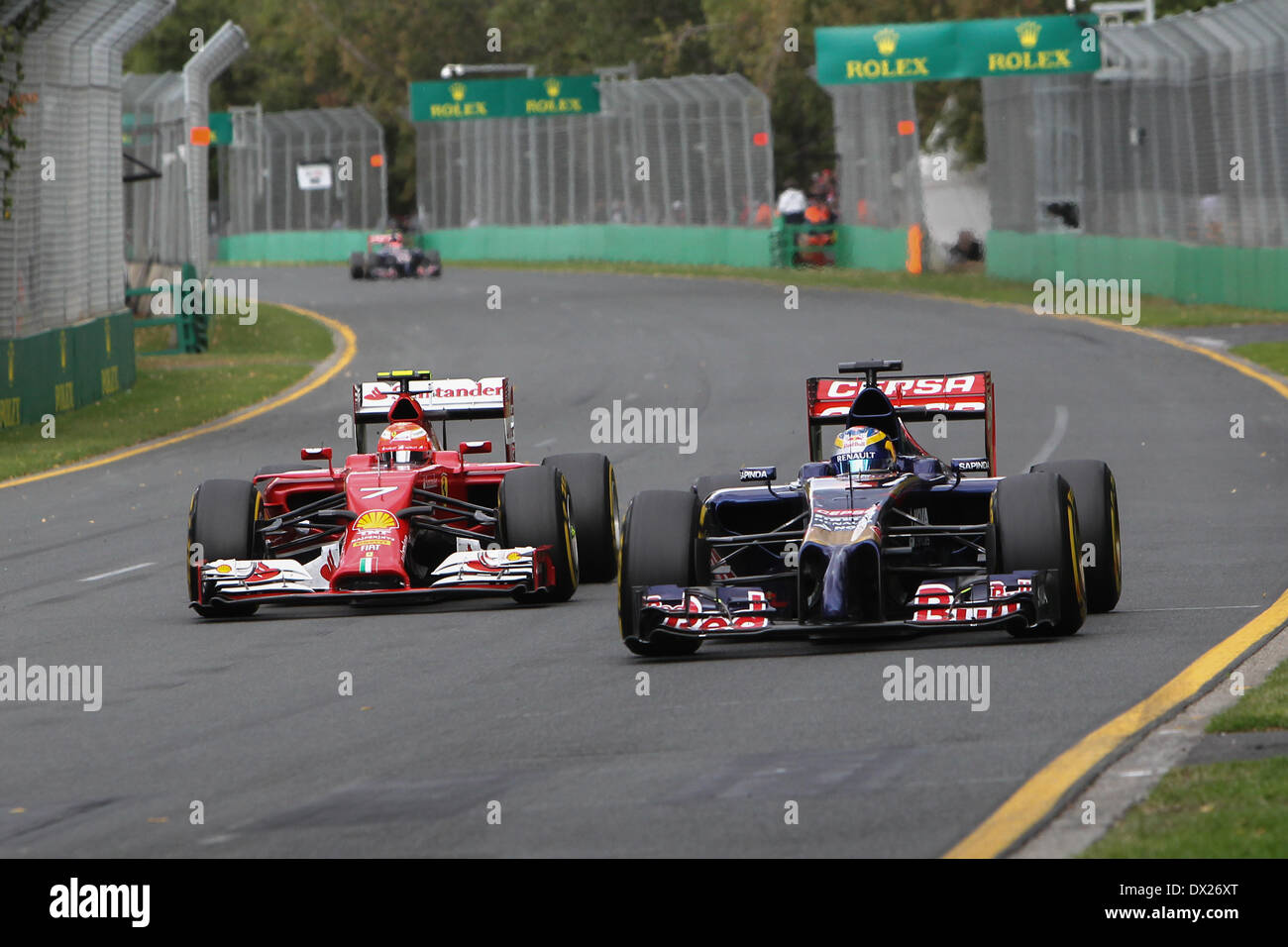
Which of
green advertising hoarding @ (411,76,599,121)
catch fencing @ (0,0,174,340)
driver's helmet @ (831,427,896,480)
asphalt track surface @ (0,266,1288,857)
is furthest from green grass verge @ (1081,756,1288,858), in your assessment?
green advertising hoarding @ (411,76,599,121)

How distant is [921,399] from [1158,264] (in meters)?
26.6

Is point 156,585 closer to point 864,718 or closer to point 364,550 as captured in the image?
point 364,550

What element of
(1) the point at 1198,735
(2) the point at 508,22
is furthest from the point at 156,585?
(2) the point at 508,22

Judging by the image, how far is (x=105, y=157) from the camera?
30.6m

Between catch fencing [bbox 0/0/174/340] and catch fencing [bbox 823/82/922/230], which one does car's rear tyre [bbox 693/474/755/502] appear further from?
catch fencing [bbox 823/82/922/230]

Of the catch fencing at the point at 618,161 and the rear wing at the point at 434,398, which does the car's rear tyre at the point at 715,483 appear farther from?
the catch fencing at the point at 618,161

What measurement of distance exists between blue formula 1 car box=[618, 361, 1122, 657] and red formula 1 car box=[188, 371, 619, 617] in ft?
3.96

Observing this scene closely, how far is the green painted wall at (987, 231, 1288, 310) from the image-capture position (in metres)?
33.1

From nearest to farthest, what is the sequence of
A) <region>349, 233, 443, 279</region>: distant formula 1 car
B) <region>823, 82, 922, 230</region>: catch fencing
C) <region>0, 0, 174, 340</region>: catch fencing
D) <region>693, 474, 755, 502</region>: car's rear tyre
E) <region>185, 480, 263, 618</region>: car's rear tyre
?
<region>693, 474, 755, 502</region>: car's rear tyre → <region>185, 480, 263, 618</region>: car's rear tyre → <region>0, 0, 174, 340</region>: catch fencing → <region>823, 82, 922, 230</region>: catch fencing → <region>349, 233, 443, 279</region>: distant formula 1 car

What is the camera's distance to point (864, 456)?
10664 millimetres
